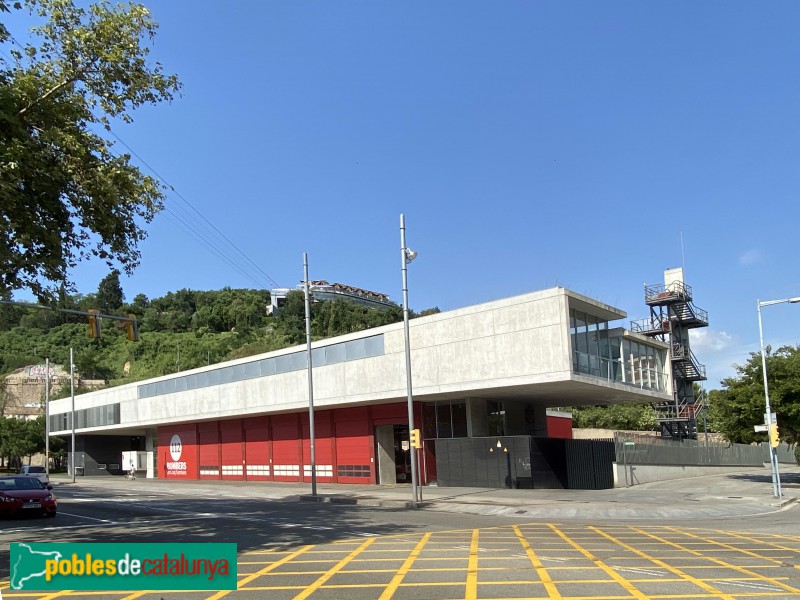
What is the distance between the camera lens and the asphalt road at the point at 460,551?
8.98 m

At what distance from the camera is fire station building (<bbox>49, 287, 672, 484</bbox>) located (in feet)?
97.5

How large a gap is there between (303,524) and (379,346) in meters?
17.8

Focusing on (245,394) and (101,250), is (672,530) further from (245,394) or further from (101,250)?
(245,394)

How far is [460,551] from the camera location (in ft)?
40.9

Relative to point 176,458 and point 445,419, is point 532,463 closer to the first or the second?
point 445,419

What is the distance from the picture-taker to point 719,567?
34.5ft

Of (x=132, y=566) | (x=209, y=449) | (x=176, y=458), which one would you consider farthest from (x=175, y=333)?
(x=132, y=566)

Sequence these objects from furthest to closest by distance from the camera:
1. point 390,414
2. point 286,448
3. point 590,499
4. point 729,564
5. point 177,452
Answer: point 177,452
point 286,448
point 390,414
point 590,499
point 729,564

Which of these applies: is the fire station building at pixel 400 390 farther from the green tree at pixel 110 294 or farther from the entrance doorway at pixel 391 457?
the green tree at pixel 110 294

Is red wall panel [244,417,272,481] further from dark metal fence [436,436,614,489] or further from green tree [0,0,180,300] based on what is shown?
green tree [0,0,180,300]

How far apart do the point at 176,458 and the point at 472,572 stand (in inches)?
1905

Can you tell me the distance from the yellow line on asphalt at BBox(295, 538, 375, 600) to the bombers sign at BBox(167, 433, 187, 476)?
143ft

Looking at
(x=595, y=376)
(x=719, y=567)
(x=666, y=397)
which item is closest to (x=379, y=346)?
(x=595, y=376)

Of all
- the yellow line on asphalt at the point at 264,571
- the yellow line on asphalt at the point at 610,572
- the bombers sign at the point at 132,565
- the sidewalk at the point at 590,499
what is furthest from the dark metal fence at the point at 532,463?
the bombers sign at the point at 132,565
